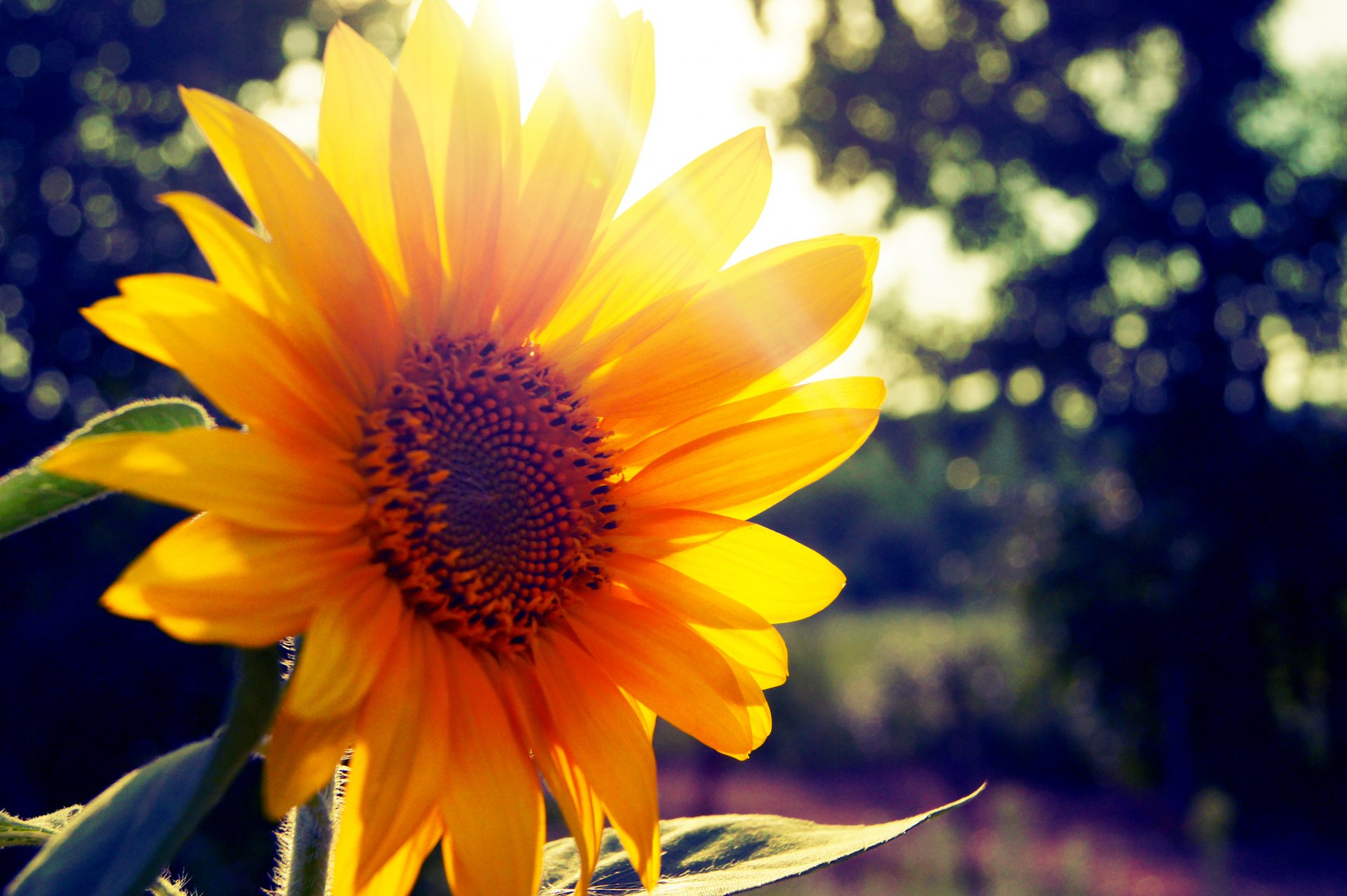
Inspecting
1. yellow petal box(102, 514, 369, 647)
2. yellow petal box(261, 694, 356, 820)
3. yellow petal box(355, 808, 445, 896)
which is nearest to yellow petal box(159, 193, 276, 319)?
yellow petal box(102, 514, 369, 647)

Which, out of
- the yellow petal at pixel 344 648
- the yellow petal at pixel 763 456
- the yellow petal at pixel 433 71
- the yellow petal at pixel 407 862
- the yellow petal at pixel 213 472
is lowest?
the yellow petal at pixel 407 862

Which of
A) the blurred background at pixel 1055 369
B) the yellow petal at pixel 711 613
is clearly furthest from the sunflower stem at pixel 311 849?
the blurred background at pixel 1055 369

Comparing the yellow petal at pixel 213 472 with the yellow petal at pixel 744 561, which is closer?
the yellow petal at pixel 213 472

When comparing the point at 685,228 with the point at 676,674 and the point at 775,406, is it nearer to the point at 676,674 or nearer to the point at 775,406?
the point at 775,406

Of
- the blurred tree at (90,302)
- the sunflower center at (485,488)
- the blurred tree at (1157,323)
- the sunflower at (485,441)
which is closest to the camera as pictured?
the sunflower at (485,441)

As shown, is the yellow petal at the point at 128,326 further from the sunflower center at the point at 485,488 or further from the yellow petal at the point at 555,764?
the yellow petal at the point at 555,764

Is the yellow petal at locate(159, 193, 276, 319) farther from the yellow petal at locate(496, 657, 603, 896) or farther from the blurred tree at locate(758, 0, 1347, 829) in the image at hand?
the blurred tree at locate(758, 0, 1347, 829)

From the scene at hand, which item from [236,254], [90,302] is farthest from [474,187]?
[90,302]

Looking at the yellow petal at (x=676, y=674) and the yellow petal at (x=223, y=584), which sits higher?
the yellow petal at (x=223, y=584)
